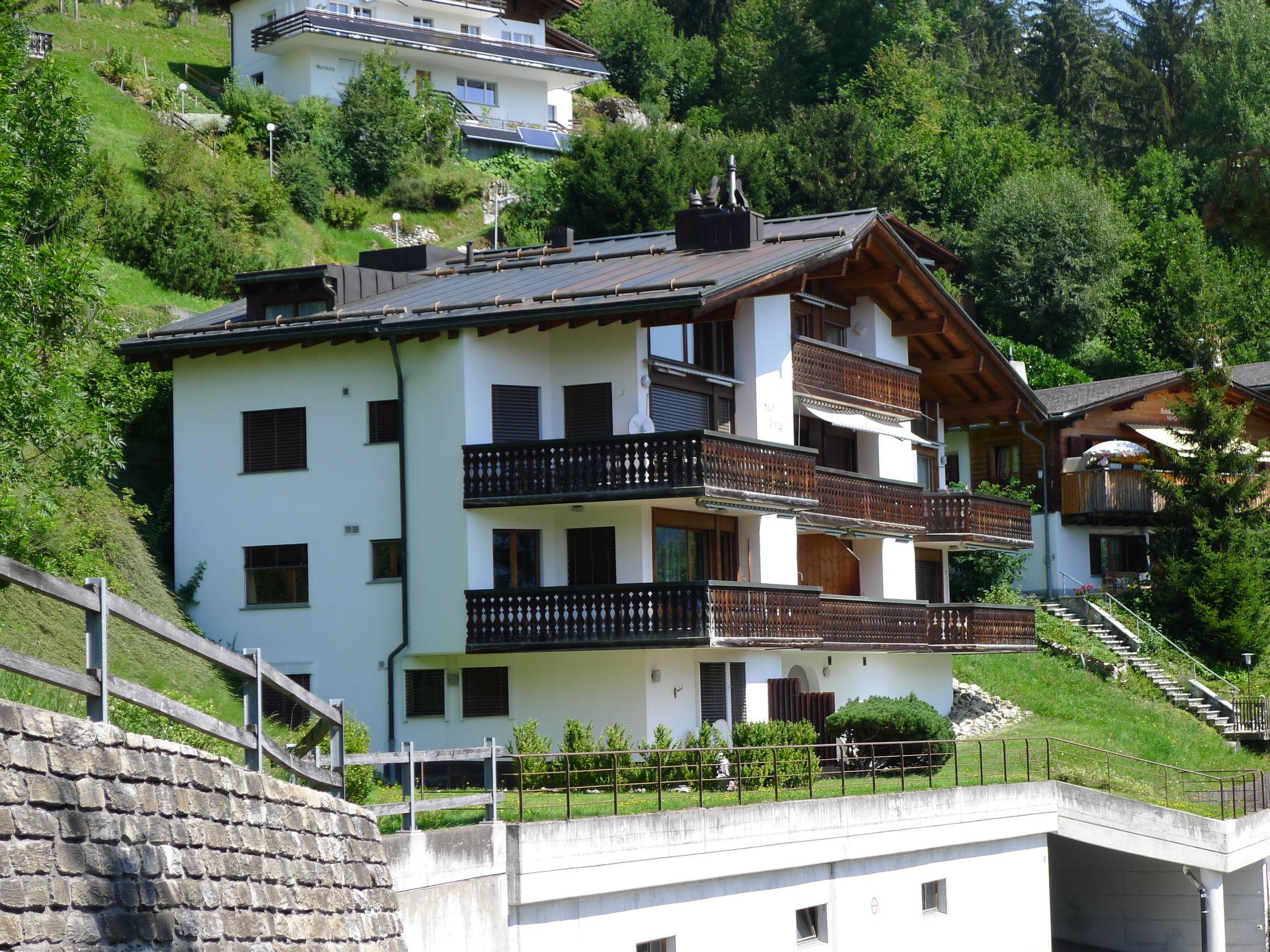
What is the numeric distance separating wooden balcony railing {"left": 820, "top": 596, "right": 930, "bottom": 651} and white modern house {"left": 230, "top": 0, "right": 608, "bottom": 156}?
147 feet

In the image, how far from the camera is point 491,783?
63.3ft

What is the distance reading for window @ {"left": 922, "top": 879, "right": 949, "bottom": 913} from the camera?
2833 centimetres

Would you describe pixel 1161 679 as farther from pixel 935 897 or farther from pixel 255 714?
pixel 255 714

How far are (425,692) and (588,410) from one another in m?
5.70

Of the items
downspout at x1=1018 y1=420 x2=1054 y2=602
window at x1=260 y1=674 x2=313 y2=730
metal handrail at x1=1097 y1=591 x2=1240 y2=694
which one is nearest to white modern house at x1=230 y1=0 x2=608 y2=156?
downspout at x1=1018 y1=420 x2=1054 y2=602

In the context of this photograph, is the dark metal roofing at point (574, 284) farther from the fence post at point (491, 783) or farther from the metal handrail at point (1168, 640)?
the metal handrail at point (1168, 640)

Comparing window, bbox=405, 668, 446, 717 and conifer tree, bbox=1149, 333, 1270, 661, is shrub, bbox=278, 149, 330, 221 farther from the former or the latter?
window, bbox=405, 668, 446, 717

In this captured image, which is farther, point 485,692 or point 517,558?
point 517,558

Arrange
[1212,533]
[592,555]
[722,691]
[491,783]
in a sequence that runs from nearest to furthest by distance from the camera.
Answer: [491,783]
[592,555]
[722,691]
[1212,533]

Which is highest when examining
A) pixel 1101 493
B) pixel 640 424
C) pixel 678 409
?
pixel 678 409

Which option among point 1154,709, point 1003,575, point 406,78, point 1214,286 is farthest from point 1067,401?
point 406,78

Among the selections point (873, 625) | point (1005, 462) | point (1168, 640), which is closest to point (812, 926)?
point (873, 625)

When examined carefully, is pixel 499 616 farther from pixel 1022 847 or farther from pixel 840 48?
pixel 840 48

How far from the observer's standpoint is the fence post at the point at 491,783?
1912 centimetres
